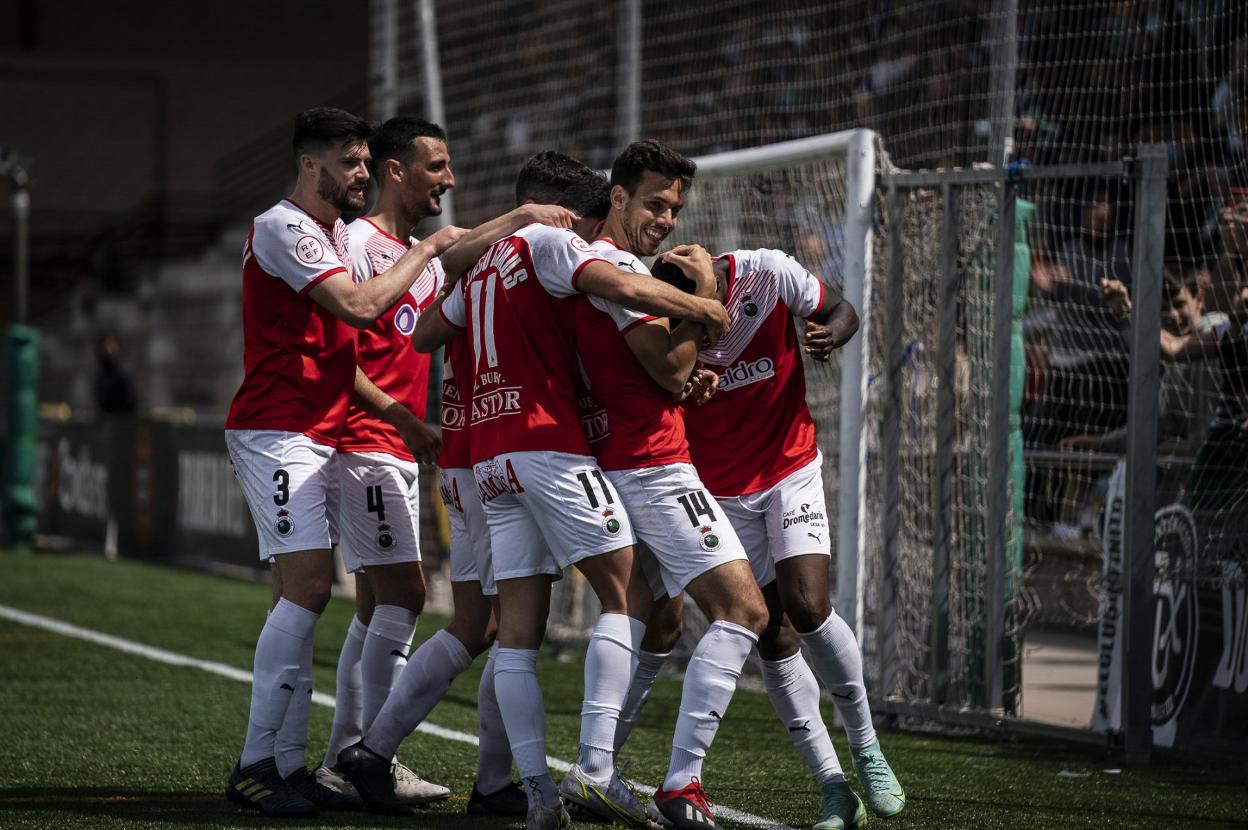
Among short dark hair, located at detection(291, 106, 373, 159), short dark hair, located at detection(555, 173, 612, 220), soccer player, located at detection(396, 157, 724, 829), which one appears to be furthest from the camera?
short dark hair, located at detection(291, 106, 373, 159)

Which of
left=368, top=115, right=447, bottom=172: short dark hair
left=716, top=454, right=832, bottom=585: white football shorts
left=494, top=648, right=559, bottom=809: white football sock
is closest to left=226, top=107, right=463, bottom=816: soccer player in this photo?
left=368, top=115, right=447, bottom=172: short dark hair

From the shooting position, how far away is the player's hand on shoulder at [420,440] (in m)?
5.07

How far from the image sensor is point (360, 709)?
527 centimetres

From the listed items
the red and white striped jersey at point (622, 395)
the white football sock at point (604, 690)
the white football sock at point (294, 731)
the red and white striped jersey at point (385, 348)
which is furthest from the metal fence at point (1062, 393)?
the white football sock at point (294, 731)

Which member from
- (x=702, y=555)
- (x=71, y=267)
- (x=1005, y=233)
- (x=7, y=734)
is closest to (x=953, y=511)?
(x=1005, y=233)

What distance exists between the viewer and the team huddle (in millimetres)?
4406

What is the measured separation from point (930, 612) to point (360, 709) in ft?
8.87

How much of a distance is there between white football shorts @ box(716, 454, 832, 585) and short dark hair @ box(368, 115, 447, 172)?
59.0 inches

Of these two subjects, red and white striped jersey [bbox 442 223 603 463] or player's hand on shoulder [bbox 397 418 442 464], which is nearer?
red and white striped jersey [bbox 442 223 603 463]

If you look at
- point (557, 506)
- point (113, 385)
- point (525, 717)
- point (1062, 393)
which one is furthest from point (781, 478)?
point (113, 385)

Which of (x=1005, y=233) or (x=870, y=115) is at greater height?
(x=870, y=115)

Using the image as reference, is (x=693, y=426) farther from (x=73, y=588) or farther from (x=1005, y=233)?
(x=73, y=588)

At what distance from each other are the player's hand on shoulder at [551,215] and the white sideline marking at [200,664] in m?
1.84

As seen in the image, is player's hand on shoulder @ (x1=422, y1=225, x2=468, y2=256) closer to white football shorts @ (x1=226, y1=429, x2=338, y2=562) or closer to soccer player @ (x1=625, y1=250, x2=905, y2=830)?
white football shorts @ (x1=226, y1=429, x2=338, y2=562)
